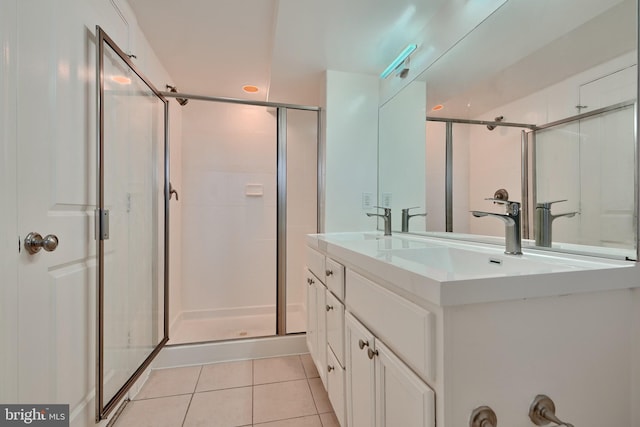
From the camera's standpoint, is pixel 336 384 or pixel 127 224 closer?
pixel 336 384

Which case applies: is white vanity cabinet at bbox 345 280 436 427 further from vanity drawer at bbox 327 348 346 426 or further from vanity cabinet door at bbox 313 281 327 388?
vanity cabinet door at bbox 313 281 327 388

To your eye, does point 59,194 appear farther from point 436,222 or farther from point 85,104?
point 436,222

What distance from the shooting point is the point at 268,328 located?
7.97 ft

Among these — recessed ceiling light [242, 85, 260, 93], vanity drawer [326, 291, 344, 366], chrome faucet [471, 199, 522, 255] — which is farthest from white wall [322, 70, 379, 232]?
chrome faucet [471, 199, 522, 255]

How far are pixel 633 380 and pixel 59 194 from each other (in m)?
1.85

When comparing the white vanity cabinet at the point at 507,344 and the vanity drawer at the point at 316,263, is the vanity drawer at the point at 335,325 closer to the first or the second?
the vanity drawer at the point at 316,263

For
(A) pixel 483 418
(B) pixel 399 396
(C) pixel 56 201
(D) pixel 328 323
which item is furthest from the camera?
(D) pixel 328 323

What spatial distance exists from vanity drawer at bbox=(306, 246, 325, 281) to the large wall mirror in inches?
26.1

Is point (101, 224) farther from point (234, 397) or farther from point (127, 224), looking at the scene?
point (234, 397)

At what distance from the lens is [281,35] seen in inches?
62.6

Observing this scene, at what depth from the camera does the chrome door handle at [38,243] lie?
829 mm

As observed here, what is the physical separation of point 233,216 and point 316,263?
140cm

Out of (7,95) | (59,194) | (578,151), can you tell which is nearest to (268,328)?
(59,194)

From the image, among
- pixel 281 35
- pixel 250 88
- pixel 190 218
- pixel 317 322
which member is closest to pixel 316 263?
pixel 317 322
